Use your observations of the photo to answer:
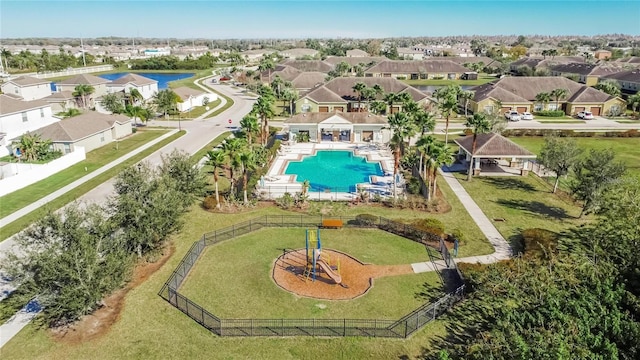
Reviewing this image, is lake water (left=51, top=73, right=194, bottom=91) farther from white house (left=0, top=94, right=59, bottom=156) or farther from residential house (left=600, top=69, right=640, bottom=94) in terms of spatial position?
residential house (left=600, top=69, right=640, bottom=94)

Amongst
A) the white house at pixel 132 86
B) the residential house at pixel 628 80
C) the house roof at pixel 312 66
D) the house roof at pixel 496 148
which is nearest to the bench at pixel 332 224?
the house roof at pixel 496 148

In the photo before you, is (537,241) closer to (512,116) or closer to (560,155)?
(560,155)

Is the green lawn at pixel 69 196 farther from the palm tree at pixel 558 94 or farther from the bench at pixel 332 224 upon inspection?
the palm tree at pixel 558 94

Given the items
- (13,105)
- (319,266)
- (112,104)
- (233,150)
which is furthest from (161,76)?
(319,266)

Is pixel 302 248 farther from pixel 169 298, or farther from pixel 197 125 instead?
pixel 197 125

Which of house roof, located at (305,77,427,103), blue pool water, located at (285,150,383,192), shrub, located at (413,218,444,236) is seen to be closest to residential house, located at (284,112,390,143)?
blue pool water, located at (285,150,383,192)

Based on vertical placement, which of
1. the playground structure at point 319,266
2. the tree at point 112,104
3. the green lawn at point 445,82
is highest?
the green lawn at point 445,82

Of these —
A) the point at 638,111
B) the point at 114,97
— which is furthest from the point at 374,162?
the point at 638,111
